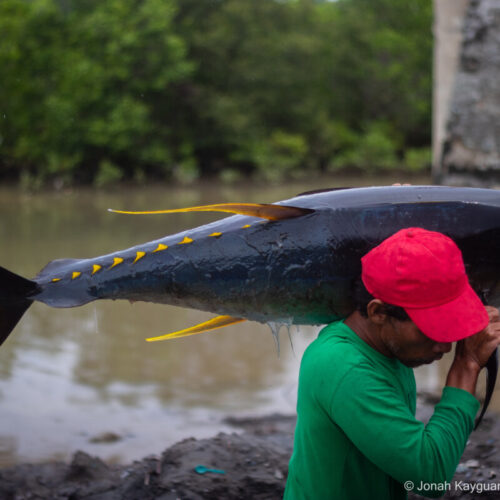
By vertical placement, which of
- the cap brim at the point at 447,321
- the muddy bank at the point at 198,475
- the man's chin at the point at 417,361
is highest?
the cap brim at the point at 447,321

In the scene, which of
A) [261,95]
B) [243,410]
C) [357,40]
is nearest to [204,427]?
[243,410]

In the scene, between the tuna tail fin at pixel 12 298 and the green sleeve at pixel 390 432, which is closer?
the green sleeve at pixel 390 432

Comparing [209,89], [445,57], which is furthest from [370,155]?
[445,57]

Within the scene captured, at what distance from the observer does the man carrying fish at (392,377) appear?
67.7 inches

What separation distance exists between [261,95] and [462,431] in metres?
32.7

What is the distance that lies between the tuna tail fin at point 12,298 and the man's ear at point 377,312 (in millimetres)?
1220

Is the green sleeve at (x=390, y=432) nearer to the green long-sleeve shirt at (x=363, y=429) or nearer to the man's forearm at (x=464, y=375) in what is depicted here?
the green long-sleeve shirt at (x=363, y=429)

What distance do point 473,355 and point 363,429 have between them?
402mm

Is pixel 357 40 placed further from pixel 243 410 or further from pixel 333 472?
pixel 333 472

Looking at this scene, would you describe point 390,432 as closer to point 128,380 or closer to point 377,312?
point 377,312

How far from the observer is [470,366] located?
1872mm

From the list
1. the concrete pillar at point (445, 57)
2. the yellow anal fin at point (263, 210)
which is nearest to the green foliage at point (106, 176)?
the concrete pillar at point (445, 57)

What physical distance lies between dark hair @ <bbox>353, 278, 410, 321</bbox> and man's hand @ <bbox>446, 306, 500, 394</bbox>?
→ 23cm

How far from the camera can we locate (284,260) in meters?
2.29
